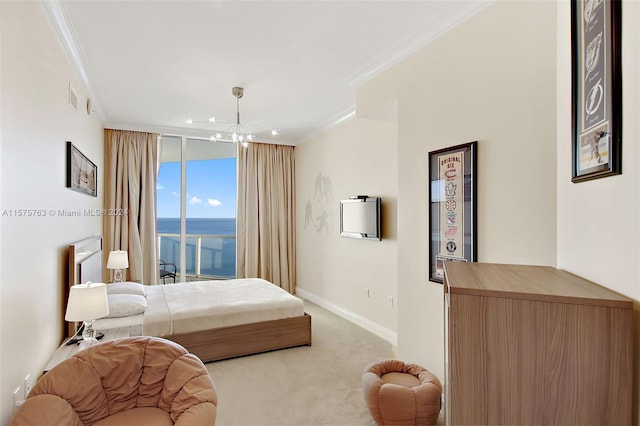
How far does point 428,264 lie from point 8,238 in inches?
98.4

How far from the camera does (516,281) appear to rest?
1.13 meters

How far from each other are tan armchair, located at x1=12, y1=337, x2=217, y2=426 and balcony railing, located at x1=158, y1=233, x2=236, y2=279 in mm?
4405

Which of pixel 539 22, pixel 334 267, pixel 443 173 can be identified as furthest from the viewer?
pixel 334 267

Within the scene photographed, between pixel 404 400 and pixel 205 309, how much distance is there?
2145 mm

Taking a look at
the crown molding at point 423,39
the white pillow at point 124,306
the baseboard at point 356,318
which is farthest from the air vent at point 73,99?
the baseboard at point 356,318

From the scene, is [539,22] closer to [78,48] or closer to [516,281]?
[516,281]

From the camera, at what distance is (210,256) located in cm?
649

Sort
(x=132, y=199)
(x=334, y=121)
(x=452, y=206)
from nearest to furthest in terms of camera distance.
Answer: (x=452, y=206)
(x=334, y=121)
(x=132, y=199)

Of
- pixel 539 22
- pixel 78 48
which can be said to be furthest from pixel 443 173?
pixel 78 48

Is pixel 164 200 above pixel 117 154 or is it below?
below

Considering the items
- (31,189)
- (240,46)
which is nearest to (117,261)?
(31,189)

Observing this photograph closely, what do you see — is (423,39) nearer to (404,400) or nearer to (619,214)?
(619,214)

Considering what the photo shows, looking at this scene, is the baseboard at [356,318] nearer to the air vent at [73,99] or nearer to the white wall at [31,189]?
the white wall at [31,189]

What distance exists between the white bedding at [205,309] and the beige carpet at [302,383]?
40 centimetres
